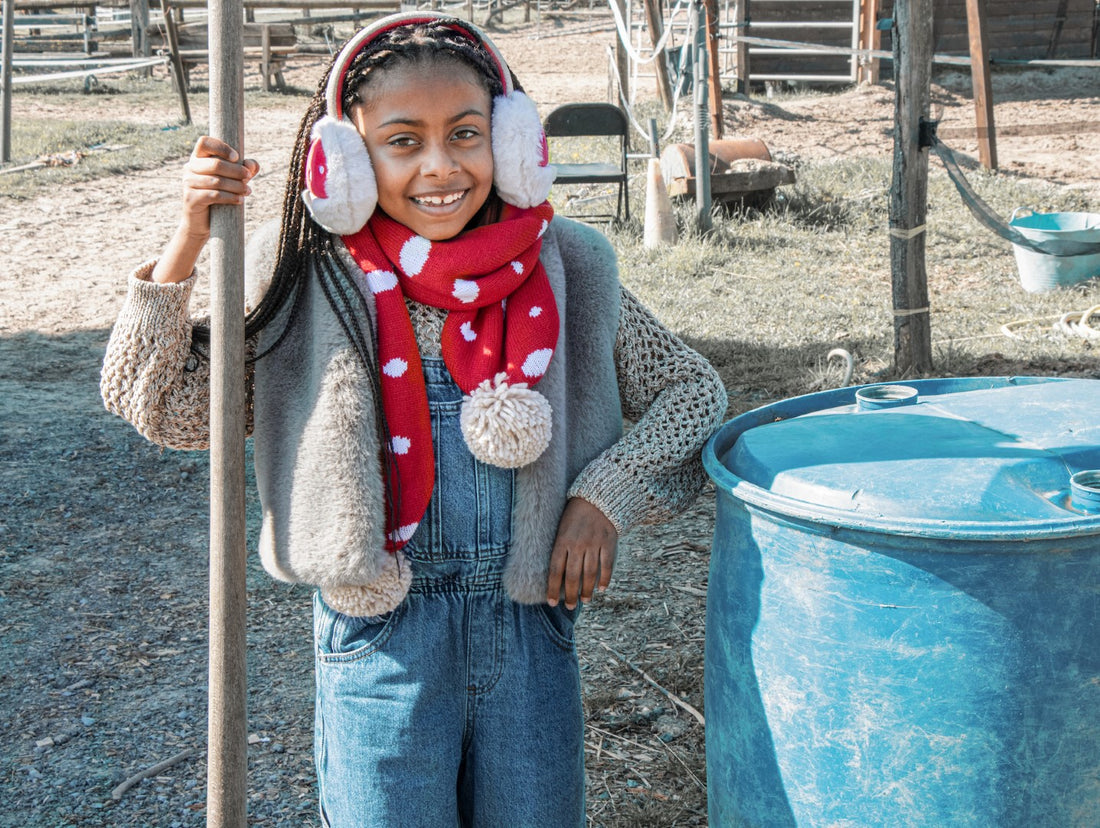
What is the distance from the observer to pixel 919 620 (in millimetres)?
1539

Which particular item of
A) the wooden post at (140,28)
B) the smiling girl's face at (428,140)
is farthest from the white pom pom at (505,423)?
the wooden post at (140,28)

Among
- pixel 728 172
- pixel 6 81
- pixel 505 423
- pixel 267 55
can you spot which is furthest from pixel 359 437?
pixel 267 55

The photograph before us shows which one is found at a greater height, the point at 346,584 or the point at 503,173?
the point at 503,173

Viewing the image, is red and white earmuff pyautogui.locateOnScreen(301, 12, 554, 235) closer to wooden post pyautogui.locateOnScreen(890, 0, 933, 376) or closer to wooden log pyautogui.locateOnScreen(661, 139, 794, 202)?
wooden post pyautogui.locateOnScreen(890, 0, 933, 376)

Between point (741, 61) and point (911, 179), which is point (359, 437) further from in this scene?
point (741, 61)

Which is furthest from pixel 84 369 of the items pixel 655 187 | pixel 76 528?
pixel 655 187

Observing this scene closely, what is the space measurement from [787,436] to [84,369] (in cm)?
490

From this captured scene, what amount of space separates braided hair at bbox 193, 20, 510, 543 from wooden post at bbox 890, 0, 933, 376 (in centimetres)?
334

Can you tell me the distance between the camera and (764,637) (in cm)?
170

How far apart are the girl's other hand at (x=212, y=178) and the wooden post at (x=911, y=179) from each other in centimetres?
362

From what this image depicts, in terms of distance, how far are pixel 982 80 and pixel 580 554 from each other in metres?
8.91

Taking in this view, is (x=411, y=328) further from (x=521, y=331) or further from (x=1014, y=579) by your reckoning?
(x=1014, y=579)

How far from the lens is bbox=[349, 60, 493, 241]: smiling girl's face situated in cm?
160

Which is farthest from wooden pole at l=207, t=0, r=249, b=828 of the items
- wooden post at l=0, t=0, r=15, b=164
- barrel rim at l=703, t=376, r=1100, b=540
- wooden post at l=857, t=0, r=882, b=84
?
wooden post at l=857, t=0, r=882, b=84
